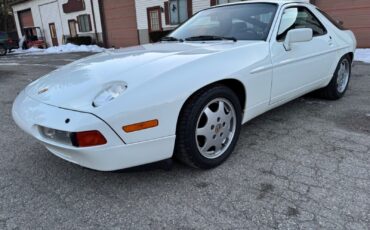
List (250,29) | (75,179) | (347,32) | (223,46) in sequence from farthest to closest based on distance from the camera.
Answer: (347,32) < (250,29) < (223,46) < (75,179)

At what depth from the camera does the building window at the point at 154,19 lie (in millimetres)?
15867

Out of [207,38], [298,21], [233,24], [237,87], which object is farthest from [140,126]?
[298,21]

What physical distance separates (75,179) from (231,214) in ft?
4.44

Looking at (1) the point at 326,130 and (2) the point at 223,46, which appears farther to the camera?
(1) the point at 326,130

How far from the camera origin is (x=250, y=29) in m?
3.29

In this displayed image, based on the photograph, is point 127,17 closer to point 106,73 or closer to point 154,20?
point 154,20

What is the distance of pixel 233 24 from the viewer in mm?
3449

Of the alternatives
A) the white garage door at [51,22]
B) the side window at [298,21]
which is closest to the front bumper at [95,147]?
the side window at [298,21]

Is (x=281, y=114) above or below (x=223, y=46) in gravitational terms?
below

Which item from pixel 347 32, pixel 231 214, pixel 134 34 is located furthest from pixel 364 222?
pixel 134 34

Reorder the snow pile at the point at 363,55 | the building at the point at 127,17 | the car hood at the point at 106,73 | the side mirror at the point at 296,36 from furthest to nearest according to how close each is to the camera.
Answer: the building at the point at 127,17 → the snow pile at the point at 363,55 → the side mirror at the point at 296,36 → the car hood at the point at 106,73

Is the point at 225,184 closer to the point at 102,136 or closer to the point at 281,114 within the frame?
the point at 102,136

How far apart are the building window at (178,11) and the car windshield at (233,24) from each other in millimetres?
11093

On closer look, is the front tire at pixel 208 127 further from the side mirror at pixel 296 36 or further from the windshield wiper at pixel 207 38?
the side mirror at pixel 296 36
